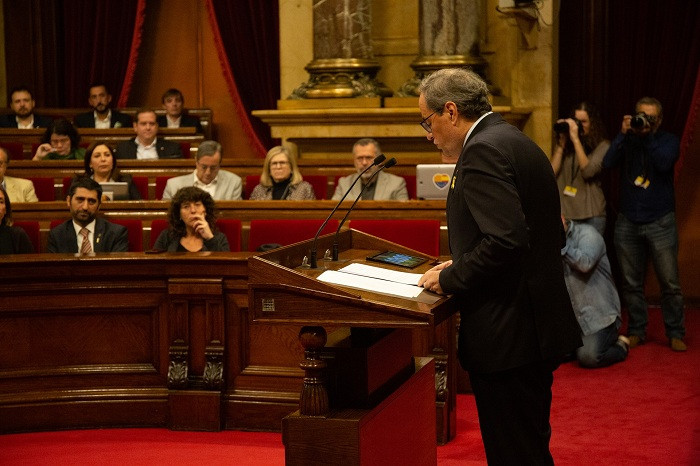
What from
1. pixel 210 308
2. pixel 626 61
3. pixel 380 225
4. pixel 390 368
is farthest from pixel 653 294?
pixel 390 368

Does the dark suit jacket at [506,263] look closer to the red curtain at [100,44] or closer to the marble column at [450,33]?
the marble column at [450,33]

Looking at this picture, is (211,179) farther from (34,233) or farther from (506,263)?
(506,263)

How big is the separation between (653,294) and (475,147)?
17.5 ft

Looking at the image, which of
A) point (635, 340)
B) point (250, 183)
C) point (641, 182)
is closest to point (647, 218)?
point (641, 182)

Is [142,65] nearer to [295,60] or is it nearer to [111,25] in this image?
[111,25]

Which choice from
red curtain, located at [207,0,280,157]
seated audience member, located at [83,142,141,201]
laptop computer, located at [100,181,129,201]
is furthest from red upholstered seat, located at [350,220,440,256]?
red curtain, located at [207,0,280,157]

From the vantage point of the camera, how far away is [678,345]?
19.0ft

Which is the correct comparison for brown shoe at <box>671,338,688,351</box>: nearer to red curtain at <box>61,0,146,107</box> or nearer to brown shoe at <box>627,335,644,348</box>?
brown shoe at <box>627,335,644,348</box>

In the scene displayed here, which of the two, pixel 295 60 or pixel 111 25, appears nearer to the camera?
pixel 295 60

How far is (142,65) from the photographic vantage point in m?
9.73

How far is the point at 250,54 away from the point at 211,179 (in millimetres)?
2962

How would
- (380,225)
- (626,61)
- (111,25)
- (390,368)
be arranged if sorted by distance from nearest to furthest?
1. (390,368)
2. (380,225)
3. (626,61)
4. (111,25)

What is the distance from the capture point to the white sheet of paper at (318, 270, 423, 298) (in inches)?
97.2

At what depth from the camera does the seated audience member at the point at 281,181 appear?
636cm
